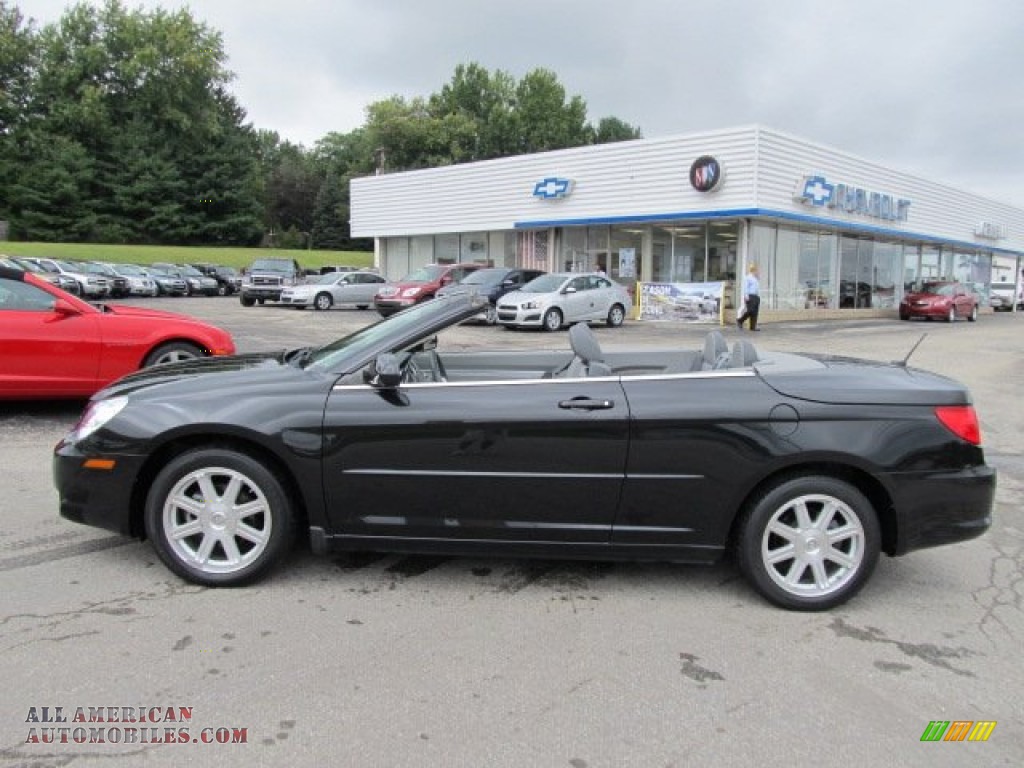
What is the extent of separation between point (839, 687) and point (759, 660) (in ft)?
1.05

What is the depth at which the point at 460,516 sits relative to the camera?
3.73 m

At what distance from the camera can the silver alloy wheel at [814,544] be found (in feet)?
12.2

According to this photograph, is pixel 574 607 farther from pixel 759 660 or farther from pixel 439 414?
pixel 439 414

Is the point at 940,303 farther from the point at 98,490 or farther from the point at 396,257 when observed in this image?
the point at 98,490

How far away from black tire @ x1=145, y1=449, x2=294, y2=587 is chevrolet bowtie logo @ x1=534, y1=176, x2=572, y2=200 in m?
25.6

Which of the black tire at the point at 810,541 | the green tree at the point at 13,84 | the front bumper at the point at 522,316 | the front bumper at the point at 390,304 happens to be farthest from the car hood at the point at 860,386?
the green tree at the point at 13,84

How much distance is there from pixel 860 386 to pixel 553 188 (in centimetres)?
2560

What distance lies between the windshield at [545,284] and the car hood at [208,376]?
16065mm

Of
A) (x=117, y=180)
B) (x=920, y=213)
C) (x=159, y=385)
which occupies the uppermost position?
(x=117, y=180)

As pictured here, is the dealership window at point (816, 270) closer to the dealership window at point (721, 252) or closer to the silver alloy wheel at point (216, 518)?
the dealership window at point (721, 252)

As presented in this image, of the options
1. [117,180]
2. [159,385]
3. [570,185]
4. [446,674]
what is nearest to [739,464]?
[446,674]

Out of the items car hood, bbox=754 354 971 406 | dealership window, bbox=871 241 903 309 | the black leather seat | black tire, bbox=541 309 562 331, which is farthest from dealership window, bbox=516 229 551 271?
car hood, bbox=754 354 971 406

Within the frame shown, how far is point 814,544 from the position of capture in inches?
147

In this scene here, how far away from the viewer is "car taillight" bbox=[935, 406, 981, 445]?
3.76 meters
